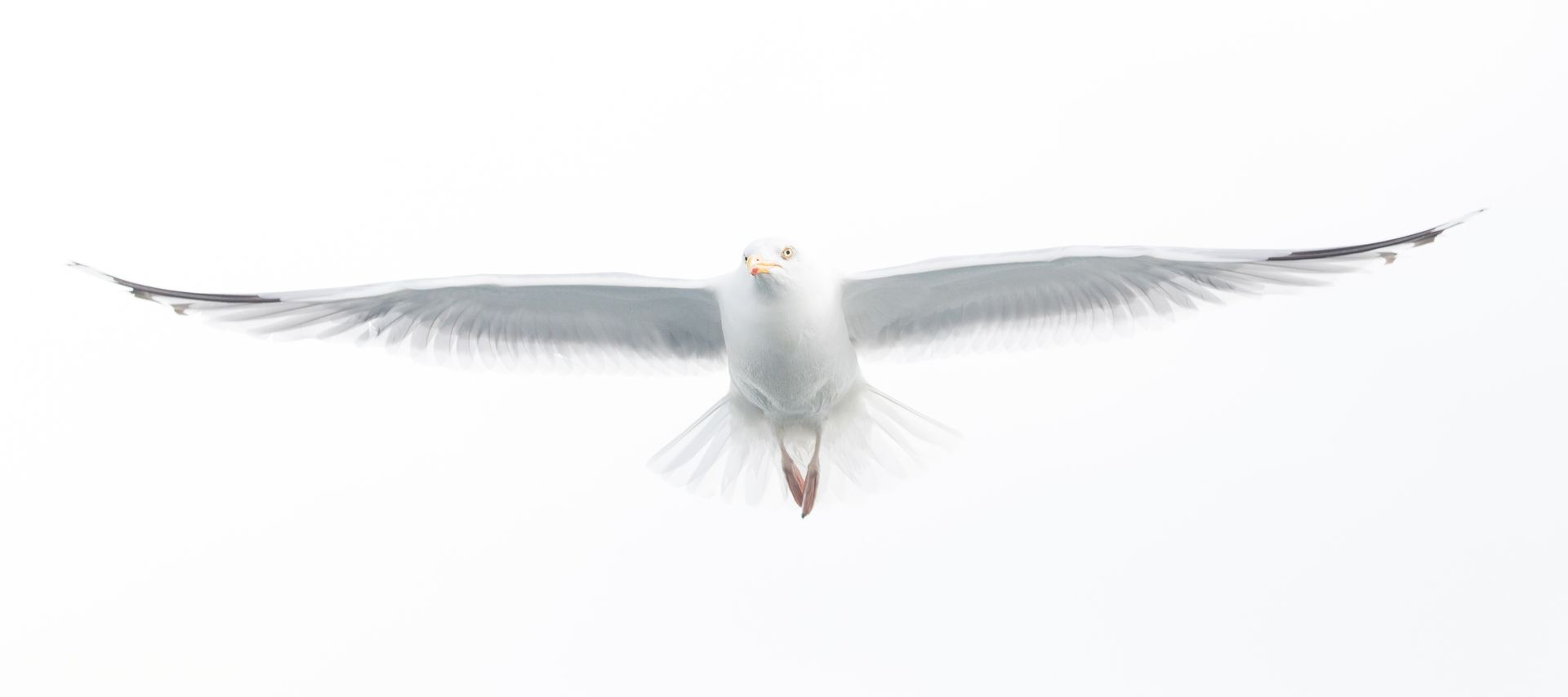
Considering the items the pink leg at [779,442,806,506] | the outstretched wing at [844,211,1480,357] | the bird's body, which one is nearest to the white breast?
the bird's body

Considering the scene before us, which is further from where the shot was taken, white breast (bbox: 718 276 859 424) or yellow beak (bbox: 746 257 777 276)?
white breast (bbox: 718 276 859 424)

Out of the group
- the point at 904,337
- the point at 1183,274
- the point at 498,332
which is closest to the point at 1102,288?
the point at 1183,274

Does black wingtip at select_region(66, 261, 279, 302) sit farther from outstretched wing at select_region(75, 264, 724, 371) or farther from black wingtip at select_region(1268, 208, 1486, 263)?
black wingtip at select_region(1268, 208, 1486, 263)

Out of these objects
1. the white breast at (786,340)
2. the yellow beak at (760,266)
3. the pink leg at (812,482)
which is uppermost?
the yellow beak at (760,266)

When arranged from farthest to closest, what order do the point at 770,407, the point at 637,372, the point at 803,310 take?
the point at 637,372 < the point at 770,407 < the point at 803,310

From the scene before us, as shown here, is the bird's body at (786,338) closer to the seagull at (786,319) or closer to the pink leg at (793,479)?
the seagull at (786,319)

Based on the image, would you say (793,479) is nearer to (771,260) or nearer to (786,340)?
(786,340)

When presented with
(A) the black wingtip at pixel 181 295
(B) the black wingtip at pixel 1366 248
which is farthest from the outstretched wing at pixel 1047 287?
(A) the black wingtip at pixel 181 295

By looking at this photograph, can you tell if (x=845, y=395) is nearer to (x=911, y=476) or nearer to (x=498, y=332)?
(x=911, y=476)
